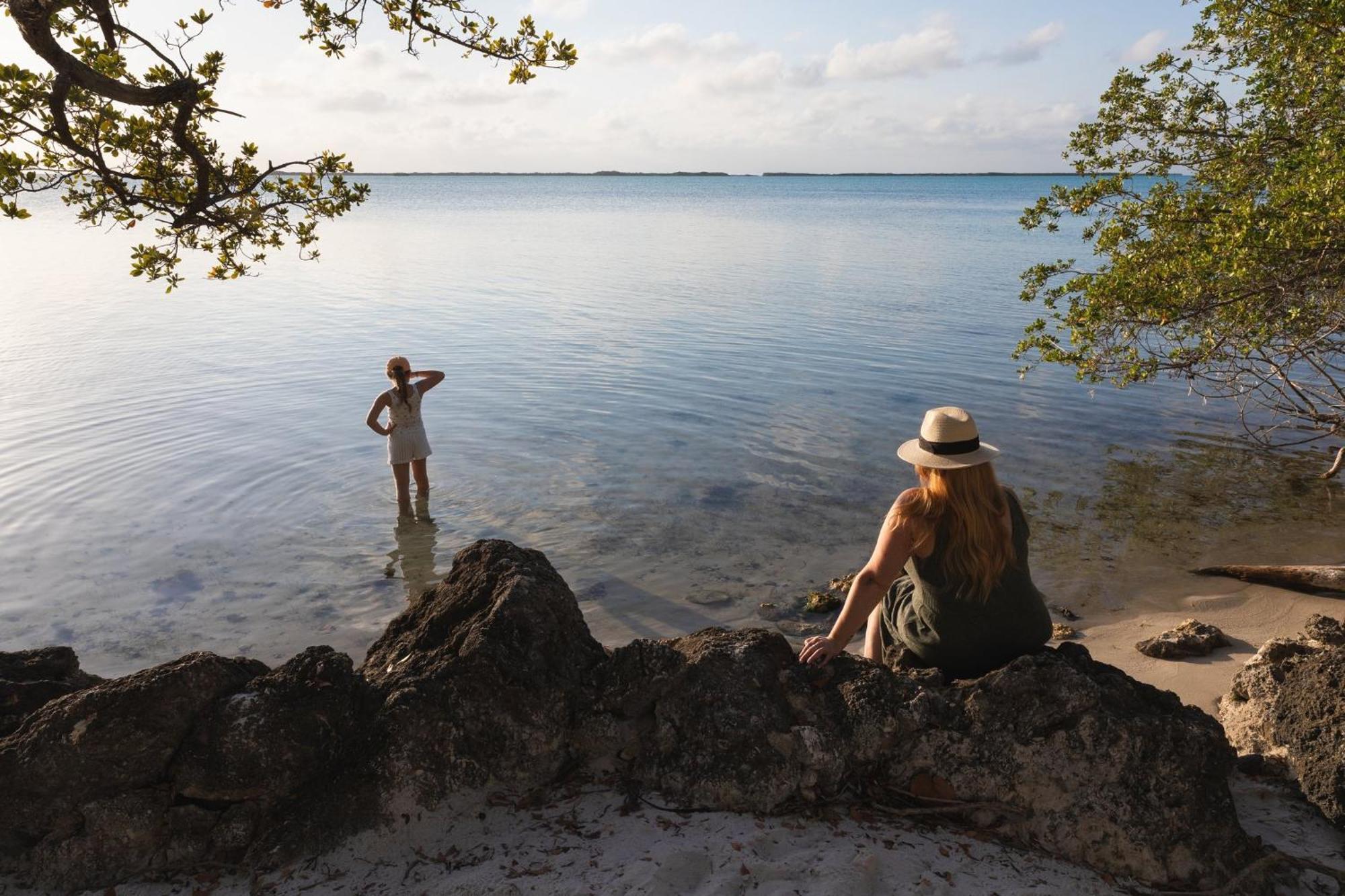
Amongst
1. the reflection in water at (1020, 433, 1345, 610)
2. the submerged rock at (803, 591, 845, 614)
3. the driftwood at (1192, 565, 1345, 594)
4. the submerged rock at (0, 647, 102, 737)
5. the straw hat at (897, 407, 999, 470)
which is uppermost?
the straw hat at (897, 407, 999, 470)

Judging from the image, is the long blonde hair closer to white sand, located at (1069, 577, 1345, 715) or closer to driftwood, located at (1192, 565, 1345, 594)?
white sand, located at (1069, 577, 1345, 715)

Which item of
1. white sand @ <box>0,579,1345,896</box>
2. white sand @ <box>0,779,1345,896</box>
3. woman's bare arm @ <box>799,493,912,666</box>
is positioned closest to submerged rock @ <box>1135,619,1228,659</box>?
white sand @ <box>0,579,1345,896</box>

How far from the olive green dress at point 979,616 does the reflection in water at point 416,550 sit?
216 inches

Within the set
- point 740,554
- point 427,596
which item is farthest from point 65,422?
point 427,596

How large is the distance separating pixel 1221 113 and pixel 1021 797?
8838 millimetres

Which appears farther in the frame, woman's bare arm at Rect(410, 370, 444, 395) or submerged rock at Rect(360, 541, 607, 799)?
Result: woman's bare arm at Rect(410, 370, 444, 395)

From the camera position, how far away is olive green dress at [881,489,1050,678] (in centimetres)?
401

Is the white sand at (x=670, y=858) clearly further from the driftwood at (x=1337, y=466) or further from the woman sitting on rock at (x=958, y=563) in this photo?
the driftwood at (x=1337, y=466)

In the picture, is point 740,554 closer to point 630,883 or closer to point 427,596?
point 427,596

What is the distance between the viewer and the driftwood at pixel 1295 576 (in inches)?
302

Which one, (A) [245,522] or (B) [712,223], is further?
(B) [712,223]

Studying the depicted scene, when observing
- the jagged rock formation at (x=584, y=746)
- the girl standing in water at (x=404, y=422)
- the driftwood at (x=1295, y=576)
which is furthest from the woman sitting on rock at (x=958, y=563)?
the girl standing in water at (x=404, y=422)

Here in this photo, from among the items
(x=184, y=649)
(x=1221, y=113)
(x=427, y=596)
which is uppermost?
(x=1221, y=113)

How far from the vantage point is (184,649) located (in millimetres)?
7434
